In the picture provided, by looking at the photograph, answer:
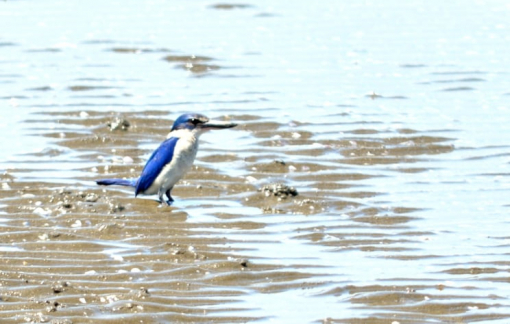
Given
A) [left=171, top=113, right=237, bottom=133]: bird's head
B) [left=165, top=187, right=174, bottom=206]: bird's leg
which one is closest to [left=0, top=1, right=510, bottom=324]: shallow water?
[left=165, top=187, right=174, bottom=206]: bird's leg

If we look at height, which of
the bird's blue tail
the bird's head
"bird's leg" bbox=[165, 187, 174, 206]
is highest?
the bird's head

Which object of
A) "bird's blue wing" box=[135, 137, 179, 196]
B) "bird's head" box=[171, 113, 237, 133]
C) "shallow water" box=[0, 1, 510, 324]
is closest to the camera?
"shallow water" box=[0, 1, 510, 324]

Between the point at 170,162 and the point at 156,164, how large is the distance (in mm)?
116

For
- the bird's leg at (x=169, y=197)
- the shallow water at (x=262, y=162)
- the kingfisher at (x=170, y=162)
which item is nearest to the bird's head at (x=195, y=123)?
the kingfisher at (x=170, y=162)

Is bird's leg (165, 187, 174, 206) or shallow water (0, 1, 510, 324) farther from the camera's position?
bird's leg (165, 187, 174, 206)

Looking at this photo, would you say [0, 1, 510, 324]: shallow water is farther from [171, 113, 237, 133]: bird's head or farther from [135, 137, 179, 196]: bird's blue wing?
[171, 113, 237, 133]: bird's head

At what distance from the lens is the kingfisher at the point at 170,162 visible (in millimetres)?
9602

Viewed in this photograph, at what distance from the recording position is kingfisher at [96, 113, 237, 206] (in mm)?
9602

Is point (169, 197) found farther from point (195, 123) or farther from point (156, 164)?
point (195, 123)

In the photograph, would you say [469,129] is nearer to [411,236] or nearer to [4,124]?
[411,236]

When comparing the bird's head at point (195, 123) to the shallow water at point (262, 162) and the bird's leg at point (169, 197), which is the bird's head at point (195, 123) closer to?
the shallow water at point (262, 162)

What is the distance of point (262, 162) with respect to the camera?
10.6m

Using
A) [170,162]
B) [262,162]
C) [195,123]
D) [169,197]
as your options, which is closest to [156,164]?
[170,162]

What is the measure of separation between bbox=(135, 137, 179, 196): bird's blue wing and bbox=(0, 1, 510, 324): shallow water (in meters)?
0.16
